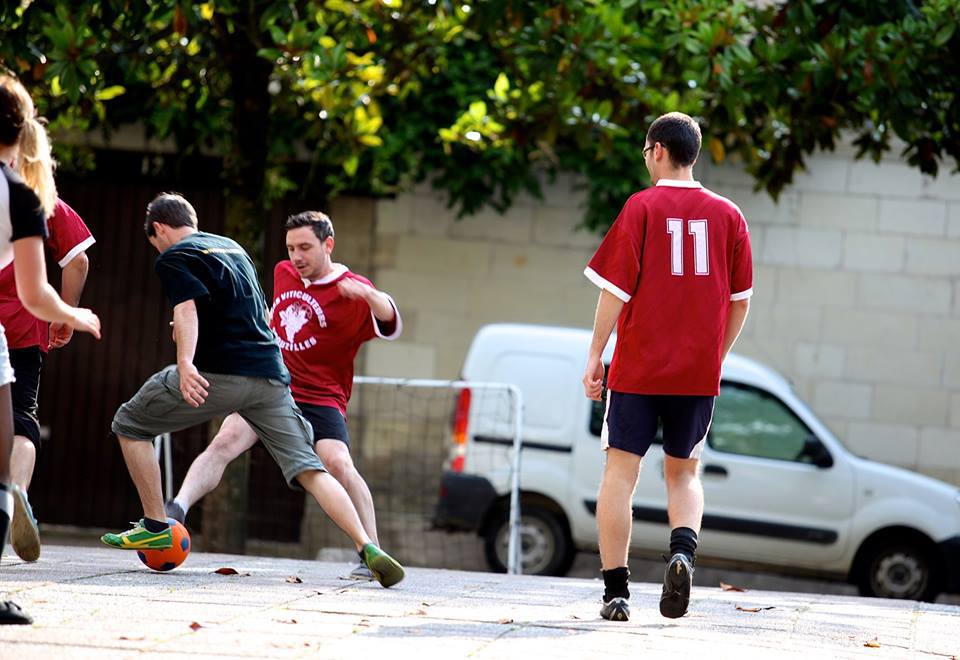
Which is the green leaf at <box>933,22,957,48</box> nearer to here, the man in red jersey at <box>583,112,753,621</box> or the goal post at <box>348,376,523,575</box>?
the man in red jersey at <box>583,112,753,621</box>

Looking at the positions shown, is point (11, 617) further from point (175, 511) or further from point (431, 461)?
point (431, 461)

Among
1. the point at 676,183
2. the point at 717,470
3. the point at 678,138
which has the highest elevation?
the point at 678,138

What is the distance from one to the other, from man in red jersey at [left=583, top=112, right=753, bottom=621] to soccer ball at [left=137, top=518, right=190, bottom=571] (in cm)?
186

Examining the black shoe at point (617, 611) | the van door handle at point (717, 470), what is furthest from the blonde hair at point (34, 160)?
the van door handle at point (717, 470)

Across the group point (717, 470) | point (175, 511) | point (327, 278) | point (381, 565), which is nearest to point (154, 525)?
point (175, 511)

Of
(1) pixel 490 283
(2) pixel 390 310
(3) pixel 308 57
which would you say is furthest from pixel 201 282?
(1) pixel 490 283

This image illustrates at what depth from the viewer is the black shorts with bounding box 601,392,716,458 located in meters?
5.30

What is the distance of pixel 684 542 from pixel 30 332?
114 inches

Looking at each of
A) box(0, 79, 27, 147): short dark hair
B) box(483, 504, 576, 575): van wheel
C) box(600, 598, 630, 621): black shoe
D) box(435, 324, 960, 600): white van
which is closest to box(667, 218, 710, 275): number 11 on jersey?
box(600, 598, 630, 621): black shoe

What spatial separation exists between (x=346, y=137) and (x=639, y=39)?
2.39m

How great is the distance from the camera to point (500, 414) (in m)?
10.6

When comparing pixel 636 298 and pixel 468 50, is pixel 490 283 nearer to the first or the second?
pixel 468 50

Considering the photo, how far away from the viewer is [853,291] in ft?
43.2

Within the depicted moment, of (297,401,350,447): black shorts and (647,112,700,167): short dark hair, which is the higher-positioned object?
(647,112,700,167): short dark hair
